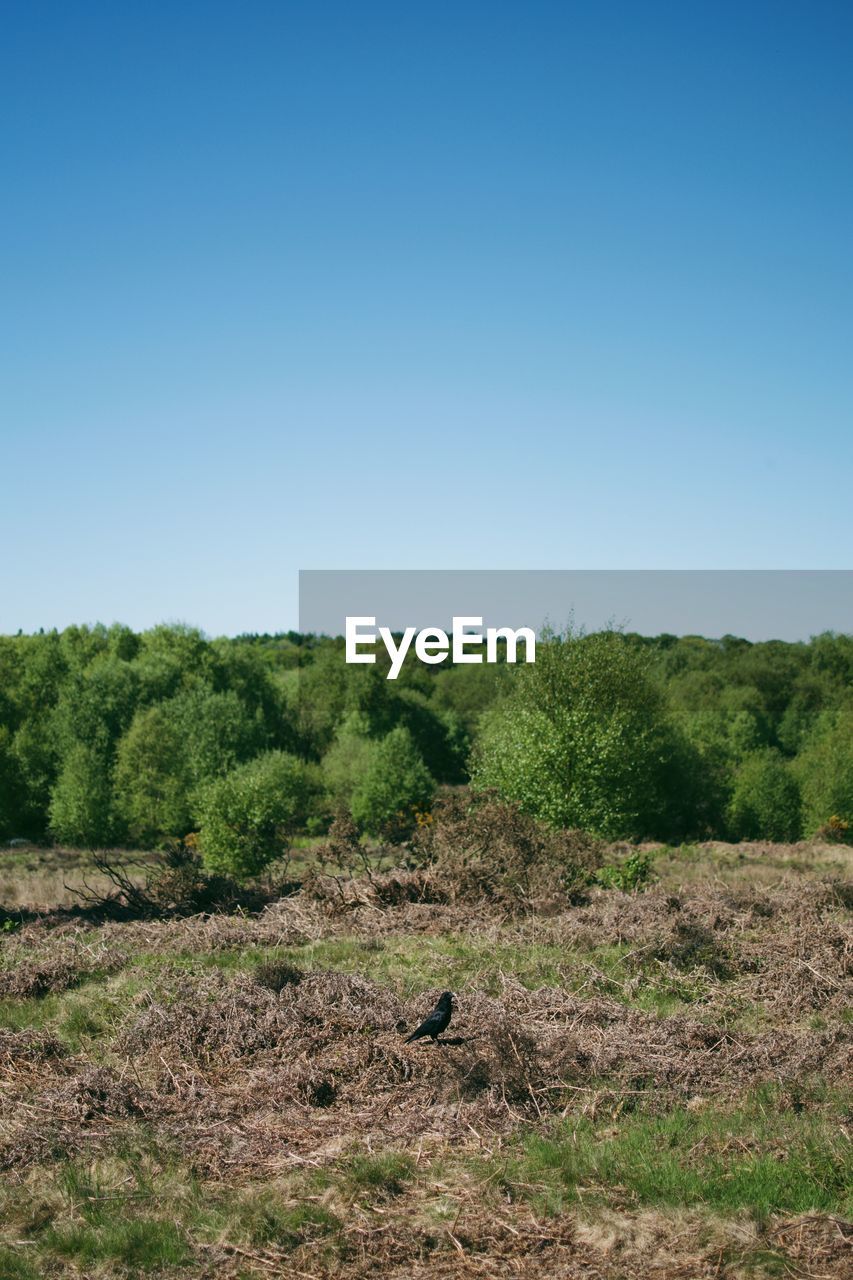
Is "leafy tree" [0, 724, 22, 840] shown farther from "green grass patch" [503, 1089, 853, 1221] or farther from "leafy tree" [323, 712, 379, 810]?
"green grass patch" [503, 1089, 853, 1221]

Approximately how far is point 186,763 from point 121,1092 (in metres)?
49.4

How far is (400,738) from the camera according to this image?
58406mm

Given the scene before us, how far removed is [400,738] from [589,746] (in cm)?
2809

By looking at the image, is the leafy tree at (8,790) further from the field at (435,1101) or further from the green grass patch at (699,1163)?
the green grass patch at (699,1163)

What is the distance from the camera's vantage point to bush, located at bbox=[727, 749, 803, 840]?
2141 inches

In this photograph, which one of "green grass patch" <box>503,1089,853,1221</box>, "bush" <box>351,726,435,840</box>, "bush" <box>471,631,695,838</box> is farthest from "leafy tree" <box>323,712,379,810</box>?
"green grass patch" <box>503,1089,853,1221</box>

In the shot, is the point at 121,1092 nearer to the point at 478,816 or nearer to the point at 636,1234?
the point at 636,1234

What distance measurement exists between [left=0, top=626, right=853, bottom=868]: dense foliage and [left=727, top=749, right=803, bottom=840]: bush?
111mm

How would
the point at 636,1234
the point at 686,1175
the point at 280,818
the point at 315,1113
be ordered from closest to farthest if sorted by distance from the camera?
the point at 636,1234, the point at 686,1175, the point at 315,1113, the point at 280,818

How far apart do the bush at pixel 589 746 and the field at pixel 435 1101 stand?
15284 mm

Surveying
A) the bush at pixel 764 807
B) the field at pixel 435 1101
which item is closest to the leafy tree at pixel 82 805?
the bush at pixel 764 807

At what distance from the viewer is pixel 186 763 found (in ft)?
183

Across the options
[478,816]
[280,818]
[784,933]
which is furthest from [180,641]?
[784,933]

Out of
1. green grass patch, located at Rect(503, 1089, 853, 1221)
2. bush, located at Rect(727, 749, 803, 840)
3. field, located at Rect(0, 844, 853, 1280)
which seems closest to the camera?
field, located at Rect(0, 844, 853, 1280)
